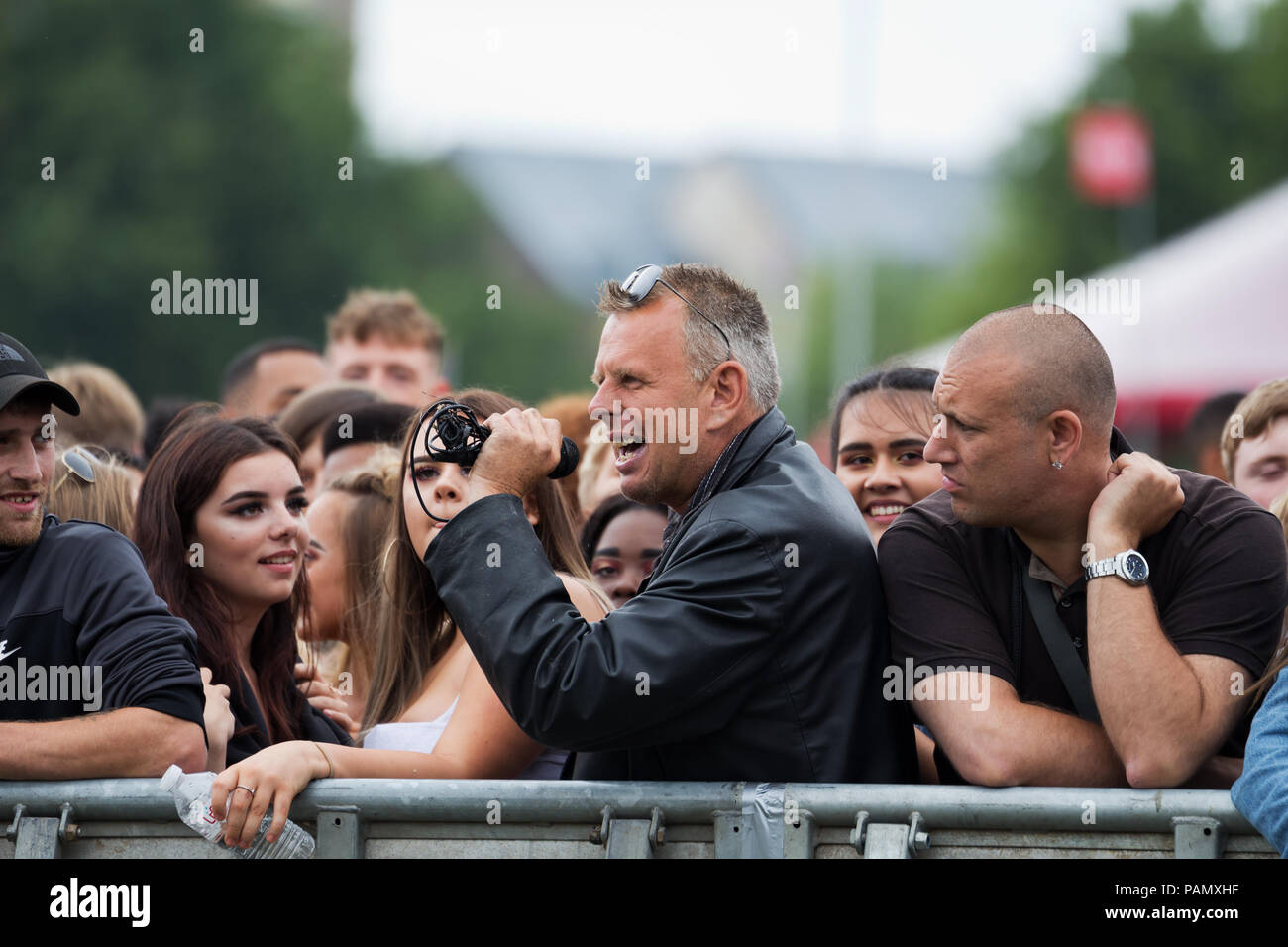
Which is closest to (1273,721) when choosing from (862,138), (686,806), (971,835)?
(971,835)

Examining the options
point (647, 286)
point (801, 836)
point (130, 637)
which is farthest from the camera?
point (647, 286)

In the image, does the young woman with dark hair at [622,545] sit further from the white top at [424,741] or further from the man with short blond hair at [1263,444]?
the man with short blond hair at [1263,444]

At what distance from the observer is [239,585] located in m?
4.70

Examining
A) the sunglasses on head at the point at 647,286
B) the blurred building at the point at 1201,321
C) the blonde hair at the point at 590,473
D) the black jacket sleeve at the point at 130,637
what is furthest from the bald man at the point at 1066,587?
A: the blurred building at the point at 1201,321

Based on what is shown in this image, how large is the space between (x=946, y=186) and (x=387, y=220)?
2235 inches

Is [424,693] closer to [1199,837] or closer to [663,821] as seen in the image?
[663,821]

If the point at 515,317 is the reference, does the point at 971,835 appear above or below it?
→ below

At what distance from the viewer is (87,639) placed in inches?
153

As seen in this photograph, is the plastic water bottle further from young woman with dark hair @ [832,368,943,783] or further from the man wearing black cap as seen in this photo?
young woman with dark hair @ [832,368,943,783]

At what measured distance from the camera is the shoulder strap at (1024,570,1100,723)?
3.62m

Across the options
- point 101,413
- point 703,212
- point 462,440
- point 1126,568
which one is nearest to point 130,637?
point 462,440

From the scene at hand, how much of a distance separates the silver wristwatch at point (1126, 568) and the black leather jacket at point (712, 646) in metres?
0.50

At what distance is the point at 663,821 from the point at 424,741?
1.10 meters
